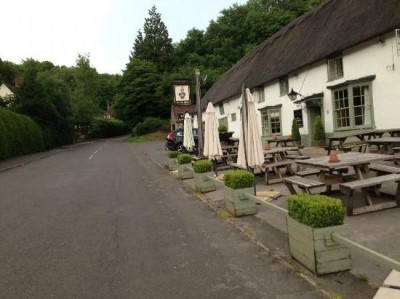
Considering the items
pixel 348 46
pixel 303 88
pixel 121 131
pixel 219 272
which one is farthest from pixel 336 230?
pixel 121 131

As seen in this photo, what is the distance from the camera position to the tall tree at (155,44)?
256ft

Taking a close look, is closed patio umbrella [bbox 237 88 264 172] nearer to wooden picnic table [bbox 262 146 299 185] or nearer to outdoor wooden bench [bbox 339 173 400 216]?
wooden picnic table [bbox 262 146 299 185]

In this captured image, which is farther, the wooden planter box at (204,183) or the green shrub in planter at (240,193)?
the wooden planter box at (204,183)

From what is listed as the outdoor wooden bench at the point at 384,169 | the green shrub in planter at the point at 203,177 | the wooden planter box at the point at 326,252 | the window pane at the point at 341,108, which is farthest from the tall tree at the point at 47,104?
the wooden planter box at the point at 326,252

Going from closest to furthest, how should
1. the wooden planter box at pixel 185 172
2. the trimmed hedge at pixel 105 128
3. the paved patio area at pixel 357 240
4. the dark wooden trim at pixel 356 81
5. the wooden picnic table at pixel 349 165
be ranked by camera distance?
the paved patio area at pixel 357 240, the wooden picnic table at pixel 349 165, the wooden planter box at pixel 185 172, the dark wooden trim at pixel 356 81, the trimmed hedge at pixel 105 128

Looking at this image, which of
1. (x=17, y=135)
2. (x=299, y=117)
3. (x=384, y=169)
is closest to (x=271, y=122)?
(x=299, y=117)

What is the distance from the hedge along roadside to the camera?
94.7 feet

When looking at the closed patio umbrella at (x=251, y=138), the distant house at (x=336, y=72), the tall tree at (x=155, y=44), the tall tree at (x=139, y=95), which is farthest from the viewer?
the tall tree at (x=155, y=44)

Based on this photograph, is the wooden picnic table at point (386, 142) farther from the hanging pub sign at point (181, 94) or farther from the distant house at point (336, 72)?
the hanging pub sign at point (181, 94)

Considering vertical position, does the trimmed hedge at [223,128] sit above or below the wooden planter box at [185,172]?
above

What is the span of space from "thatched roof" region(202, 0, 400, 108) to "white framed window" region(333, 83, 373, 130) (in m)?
1.88

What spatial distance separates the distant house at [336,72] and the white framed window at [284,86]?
35 millimetres

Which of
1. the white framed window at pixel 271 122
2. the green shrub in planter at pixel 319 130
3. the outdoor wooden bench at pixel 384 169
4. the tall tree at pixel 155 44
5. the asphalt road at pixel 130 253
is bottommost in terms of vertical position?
the asphalt road at pixel 130 253

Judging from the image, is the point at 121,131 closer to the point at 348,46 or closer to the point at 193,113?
the point at 193,113
